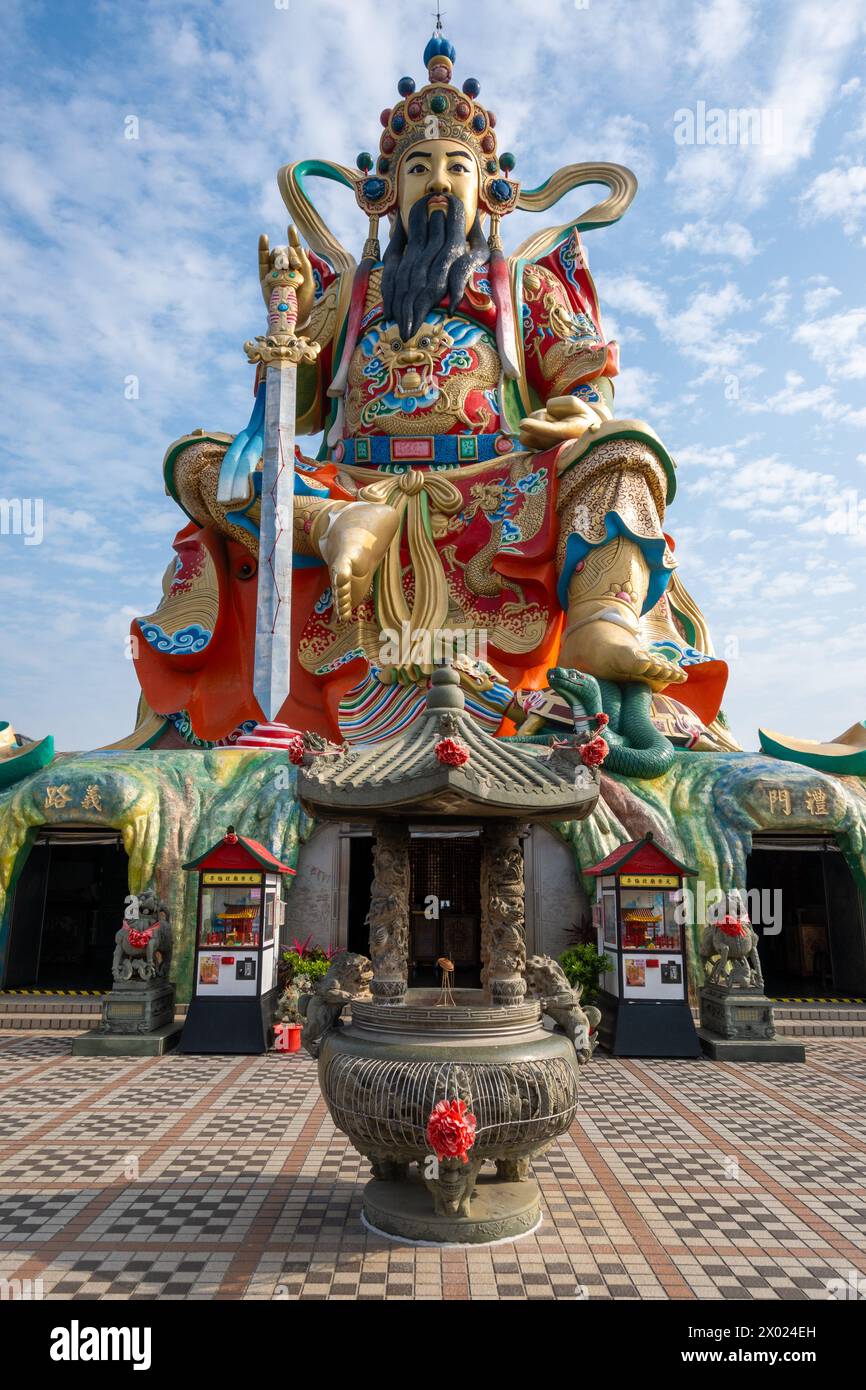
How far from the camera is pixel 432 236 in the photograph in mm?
16141

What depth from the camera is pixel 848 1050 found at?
381 inches

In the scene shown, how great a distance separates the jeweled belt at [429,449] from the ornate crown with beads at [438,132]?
4.57 metres

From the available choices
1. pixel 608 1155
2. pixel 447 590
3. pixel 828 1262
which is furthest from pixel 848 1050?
pixel 447 590

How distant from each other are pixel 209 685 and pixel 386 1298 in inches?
493

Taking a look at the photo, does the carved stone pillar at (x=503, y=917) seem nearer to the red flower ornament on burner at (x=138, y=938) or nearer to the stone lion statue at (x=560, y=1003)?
the stone lion statue at (x=560, y=1003)

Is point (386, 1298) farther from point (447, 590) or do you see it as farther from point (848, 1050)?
point (447, 590)

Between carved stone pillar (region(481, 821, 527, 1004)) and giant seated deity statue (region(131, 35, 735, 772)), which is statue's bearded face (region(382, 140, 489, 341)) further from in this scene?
carved stone pillar (region(481, 821, 527, 1004))

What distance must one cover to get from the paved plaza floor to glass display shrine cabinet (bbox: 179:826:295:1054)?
1.02 meters

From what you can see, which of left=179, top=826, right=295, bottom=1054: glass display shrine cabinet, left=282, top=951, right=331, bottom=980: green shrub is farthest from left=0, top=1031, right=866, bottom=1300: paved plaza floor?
left=282, top=951, right=331, bottom=980: green shrub

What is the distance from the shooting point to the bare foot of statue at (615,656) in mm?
12828

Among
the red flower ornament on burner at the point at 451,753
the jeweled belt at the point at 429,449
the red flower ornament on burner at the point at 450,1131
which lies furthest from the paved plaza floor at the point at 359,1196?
the jeweled belt at the point at 429,449

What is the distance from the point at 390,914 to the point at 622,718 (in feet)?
27.4

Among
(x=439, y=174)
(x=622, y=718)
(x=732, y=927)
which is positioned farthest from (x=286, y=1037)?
(x=439, y=174)

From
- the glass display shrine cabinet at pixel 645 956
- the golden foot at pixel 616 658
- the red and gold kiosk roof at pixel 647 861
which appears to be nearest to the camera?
the glass display shrine cabinet at pixel 645 956
